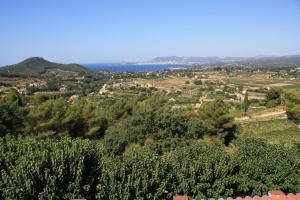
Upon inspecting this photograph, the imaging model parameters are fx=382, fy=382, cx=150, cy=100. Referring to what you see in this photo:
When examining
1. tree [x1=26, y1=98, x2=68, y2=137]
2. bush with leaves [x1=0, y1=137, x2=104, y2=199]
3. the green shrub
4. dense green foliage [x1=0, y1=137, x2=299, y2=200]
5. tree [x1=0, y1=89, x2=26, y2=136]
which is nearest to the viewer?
bush with leaves [x1=0, y1=137, x2=104, y2=199]

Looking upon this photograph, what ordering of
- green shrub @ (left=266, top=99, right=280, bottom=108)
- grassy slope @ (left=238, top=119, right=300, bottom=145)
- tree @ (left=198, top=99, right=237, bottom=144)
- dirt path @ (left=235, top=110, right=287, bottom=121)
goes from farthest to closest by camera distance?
1. green shrub @ (left=266, top=99, right=280, bottom=108)
2. dirt path @ (left=235, top=110, right=287, bottom=121)
3. grassy slope @ (left=238, top=119, right=300, bottom=145)
4. tree @ (left=198, top=99, right=237, bottom=144)

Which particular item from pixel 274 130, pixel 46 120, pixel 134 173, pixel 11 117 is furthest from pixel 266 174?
pixel 274 130

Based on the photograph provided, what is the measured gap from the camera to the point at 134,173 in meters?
12.5

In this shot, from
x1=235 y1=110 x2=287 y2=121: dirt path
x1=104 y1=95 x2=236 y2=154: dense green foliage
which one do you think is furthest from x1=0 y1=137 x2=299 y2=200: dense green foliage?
x1=235 y1=110 x2=287 y2=121: dirt path

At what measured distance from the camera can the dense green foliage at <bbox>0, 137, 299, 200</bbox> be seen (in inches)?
460

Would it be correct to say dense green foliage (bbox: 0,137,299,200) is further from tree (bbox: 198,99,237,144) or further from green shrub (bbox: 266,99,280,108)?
green shrub (bbox: 266,99,280,108)

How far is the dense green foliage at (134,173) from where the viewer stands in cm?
1170

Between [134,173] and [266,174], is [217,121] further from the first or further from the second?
[134,173]

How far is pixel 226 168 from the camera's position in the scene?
44.1 feet

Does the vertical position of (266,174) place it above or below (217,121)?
above

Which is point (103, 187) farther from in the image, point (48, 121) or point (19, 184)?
point (48, 121)

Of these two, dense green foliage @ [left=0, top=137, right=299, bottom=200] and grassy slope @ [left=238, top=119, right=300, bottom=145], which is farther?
grassy slope @ [left=238, top=119, right=300, bottom=145]

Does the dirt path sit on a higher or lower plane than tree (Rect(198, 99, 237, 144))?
lower

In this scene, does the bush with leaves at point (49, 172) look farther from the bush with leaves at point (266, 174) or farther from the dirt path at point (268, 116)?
the dirt path at point (268, 116)
